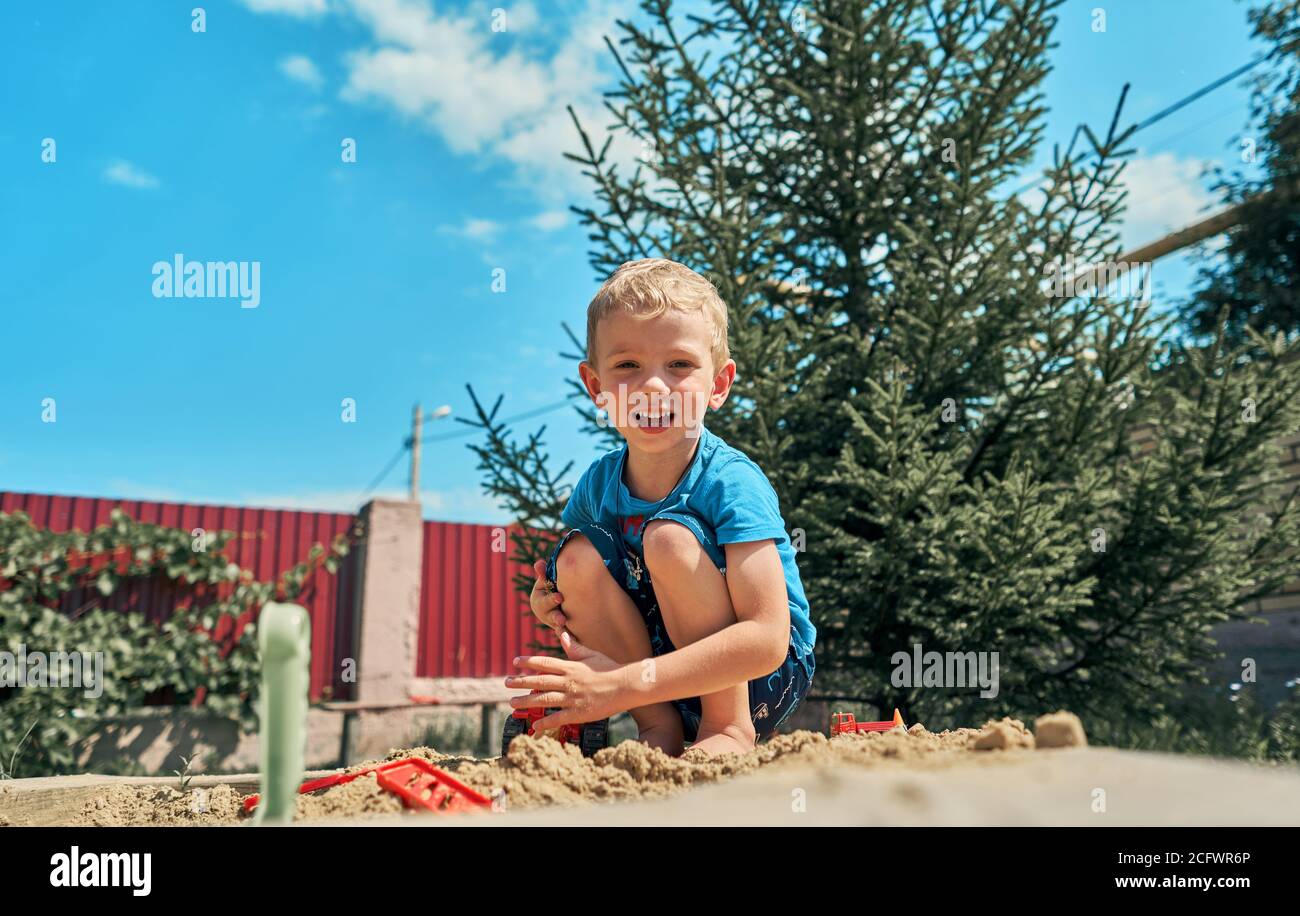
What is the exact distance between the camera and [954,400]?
410 cm

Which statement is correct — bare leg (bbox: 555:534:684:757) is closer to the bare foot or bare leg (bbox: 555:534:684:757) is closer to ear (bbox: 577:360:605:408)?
the bare foot

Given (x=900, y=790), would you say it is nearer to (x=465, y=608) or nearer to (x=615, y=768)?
(x=615, y=768)

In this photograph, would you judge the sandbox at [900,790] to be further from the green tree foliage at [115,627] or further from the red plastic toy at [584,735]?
the green tree foliage at [115,627]

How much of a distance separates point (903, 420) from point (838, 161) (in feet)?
5.50

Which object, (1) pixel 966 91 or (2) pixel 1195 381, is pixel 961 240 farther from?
(2) pixel 1195 381

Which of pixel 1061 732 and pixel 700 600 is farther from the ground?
pixel 700 600

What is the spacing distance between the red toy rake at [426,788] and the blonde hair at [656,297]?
1.08 m

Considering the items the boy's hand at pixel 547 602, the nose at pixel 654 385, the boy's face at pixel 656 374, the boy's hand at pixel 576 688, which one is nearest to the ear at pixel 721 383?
the boy's face at pixel 656 374

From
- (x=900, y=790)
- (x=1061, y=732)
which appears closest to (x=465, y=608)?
(x=1061, y=732)

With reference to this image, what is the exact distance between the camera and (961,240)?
12.4 feet

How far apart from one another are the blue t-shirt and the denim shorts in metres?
0.02

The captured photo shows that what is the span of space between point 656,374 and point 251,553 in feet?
24.6

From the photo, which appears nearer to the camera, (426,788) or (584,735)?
(426,788)

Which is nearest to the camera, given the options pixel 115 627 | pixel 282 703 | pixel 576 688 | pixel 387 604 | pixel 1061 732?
pixel 282 703
